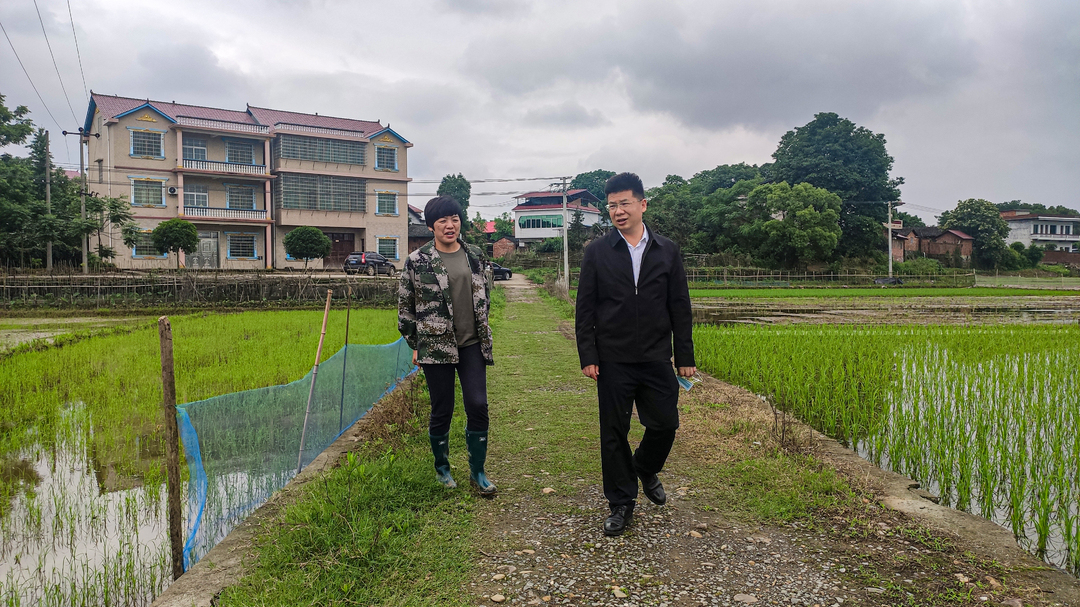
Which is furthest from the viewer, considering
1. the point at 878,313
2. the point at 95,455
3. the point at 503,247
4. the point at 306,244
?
the point at 503,247

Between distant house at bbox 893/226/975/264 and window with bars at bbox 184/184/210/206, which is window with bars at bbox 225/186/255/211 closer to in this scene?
window with bars at bbox 184/184/210/206

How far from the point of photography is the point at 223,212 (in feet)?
106

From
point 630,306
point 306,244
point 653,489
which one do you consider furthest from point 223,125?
point 653,489

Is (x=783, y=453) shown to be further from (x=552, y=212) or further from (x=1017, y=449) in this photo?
(x=552, y=212)

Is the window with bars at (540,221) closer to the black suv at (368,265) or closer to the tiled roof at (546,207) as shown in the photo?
the tiled roof at (546,207)

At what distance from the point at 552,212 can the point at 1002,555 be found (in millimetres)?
48825

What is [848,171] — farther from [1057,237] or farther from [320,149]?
[320,149]

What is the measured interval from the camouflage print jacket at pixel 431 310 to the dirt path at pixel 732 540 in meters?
0.94

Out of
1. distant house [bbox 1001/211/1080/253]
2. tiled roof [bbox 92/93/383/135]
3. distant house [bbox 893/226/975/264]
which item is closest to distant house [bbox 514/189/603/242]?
tiled roof [bbox 92/93/383/135]

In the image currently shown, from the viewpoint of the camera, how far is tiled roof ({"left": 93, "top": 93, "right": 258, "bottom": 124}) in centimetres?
3152

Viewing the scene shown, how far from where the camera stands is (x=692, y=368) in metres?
3.50

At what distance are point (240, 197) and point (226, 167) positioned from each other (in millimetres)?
1756

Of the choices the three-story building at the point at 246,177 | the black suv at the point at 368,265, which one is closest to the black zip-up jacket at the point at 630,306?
the black suv at the point at 368,265

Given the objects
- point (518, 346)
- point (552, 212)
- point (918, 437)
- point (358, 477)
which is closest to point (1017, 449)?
point (918, 437)
